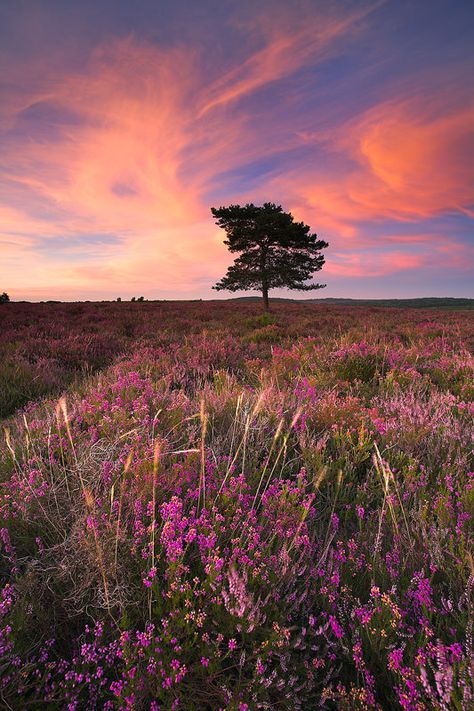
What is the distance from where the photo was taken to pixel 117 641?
4.95 ft

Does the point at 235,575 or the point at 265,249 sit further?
the point at 265,249

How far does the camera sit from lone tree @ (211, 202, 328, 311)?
31219mm

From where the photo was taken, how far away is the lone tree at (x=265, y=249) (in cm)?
3122

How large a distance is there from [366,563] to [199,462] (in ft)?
4.00

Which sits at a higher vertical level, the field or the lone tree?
the lone tree

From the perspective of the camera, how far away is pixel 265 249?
3219 centimetres

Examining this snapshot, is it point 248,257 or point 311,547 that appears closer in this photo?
point 311,547

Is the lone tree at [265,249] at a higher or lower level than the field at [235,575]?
higher

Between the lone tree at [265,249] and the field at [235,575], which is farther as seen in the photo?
the lone tree at [265,249]

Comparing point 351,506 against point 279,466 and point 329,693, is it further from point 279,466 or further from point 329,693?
point 329,693

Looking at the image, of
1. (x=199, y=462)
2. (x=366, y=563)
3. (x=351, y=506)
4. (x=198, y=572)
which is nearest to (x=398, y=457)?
(x=351, y=506)

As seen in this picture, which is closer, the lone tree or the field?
the field

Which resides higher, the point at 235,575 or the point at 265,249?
the point at 265,249

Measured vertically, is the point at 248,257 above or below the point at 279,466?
above
